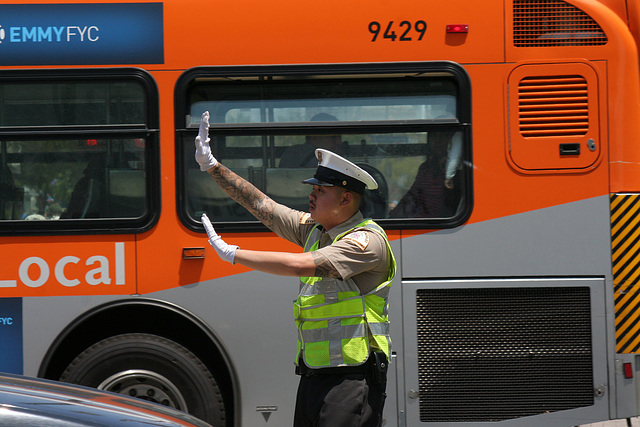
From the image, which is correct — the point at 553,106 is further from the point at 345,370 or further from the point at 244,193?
the point at 345,370

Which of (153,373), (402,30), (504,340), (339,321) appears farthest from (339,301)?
(402,30)

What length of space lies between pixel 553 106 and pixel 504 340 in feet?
4.93

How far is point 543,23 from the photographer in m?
4.62

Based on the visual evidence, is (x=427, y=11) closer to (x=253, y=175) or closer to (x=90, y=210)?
(x=253, y=175)

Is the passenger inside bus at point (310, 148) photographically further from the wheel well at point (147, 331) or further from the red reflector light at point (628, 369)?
the red reflector light at point (628, 369)

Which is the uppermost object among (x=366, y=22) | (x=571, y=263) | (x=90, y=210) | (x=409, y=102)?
(x=366, y=22)

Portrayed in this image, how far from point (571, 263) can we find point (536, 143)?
783 millimetres

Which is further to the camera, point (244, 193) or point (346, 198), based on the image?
point (244, 193)

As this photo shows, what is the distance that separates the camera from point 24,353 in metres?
4.54

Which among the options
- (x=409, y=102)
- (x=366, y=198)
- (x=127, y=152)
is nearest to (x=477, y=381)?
(x=366, y=198)

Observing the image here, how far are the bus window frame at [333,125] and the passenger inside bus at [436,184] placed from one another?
39mm

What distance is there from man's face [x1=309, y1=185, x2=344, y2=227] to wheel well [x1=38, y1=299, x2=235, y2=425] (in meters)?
1.65

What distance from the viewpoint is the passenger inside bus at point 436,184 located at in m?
4.60

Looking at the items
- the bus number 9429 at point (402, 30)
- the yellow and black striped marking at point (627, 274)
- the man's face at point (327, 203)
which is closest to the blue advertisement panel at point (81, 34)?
the bus number 9429 at point (402, 30)
